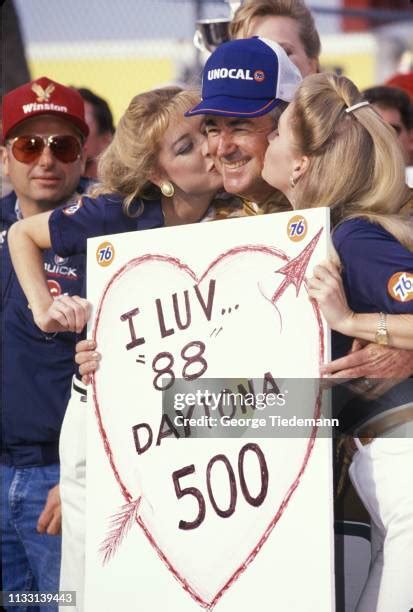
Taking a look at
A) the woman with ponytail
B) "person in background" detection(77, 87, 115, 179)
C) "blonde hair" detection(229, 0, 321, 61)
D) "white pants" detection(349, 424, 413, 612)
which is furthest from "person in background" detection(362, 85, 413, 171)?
"white pants" detection(349, 424, 413, 612)

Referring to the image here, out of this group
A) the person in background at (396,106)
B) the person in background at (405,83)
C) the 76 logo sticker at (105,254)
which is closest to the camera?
the 76 logo sticker at (105,254)

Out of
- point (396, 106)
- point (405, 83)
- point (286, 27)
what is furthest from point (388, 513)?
point (405, 83)

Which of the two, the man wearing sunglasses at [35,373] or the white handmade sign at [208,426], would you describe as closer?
the white handmade sign at [208,426]

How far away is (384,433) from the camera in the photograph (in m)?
2.49

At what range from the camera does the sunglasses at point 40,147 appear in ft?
12.2

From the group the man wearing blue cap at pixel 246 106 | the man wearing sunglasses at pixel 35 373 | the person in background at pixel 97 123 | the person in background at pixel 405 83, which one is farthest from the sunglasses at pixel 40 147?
the person in background at pixel 405 83

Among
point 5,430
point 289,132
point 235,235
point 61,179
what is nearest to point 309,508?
point 235,235

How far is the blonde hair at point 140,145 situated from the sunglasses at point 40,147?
55 cm

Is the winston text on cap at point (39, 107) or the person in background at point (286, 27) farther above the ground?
the person in background at point (286, 27)

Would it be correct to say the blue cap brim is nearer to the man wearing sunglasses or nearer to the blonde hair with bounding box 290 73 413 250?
the blonde hair with bounding box 290 73 413 250

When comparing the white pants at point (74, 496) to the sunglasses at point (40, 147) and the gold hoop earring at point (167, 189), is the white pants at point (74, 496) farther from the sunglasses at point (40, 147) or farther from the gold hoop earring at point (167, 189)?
the sunglasses at point (40, 147)

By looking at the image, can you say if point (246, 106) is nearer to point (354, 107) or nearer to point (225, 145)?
point (225, 145)

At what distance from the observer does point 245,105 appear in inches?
114

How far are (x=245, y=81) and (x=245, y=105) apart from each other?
0.06m
